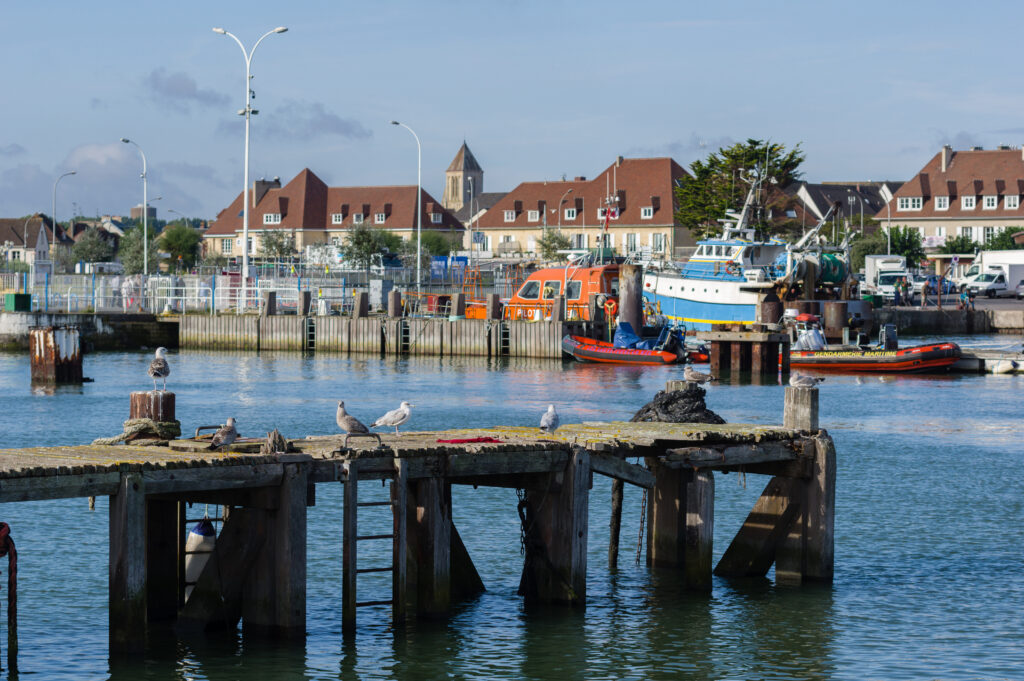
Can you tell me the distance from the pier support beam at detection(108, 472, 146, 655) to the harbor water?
3.67 ft

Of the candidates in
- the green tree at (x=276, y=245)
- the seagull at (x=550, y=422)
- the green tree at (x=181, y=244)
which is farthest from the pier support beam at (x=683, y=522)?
the green tree at (x=181, y=244)

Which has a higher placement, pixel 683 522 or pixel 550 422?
pixel 550 422

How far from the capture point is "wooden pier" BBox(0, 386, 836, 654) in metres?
14.5

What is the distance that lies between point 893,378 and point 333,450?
40.8m

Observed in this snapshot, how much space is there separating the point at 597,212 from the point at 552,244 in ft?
19.3

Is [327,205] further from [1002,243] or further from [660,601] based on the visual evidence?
[660,601]

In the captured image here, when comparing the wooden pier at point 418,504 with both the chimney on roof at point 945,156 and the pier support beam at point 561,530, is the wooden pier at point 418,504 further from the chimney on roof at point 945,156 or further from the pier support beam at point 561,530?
the chimney on roof at point 945,156

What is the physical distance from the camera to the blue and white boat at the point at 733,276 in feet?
205

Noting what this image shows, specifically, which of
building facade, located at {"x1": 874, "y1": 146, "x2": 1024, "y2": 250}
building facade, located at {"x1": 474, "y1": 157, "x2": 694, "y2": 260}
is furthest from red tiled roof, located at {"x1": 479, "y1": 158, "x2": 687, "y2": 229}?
building facade, located at {"x1": 874, "y1": 146, "x2": 1024, "y2": 250}

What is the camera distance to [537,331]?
6056cm

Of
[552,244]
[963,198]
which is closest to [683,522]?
[552,244]

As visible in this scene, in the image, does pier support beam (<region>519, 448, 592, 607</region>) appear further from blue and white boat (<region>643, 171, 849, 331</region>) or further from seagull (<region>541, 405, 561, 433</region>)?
blue and white boat (<region>643, 171, 849, 331</region>)

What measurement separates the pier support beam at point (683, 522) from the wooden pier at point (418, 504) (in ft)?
0.07

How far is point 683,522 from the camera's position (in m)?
20.3
